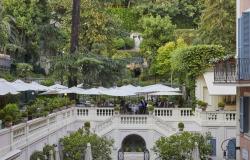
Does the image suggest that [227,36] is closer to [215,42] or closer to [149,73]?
[215,42]

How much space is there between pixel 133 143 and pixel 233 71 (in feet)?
57.6

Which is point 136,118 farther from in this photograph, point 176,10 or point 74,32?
point 176,10

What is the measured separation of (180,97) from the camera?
157 ft

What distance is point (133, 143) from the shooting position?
3962 centimetres

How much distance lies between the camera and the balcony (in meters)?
21.1

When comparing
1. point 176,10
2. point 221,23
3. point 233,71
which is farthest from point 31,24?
point 233,71

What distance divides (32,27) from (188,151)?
37213 mm

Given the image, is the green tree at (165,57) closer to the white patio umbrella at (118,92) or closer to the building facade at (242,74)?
the white patio umbrella at (118,92)

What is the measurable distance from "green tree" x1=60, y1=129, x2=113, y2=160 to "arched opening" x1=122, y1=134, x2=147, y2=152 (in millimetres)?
8892

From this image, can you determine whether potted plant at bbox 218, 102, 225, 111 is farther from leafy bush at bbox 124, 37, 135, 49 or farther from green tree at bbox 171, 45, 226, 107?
leafy bush at bbox 124, 37, 135, 49

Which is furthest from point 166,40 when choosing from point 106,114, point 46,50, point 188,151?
point 188,151

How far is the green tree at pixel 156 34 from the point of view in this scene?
2670 inches

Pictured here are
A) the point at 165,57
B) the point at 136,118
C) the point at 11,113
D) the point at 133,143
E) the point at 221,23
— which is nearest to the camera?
the point at 11,113

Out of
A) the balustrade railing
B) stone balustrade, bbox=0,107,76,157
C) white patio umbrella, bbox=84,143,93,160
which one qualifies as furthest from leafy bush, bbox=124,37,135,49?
white patio umbrella, bbox=84,143,93,160
